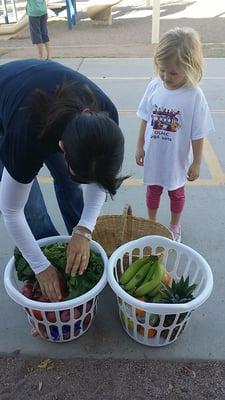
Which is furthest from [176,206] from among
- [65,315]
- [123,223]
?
[65,315]

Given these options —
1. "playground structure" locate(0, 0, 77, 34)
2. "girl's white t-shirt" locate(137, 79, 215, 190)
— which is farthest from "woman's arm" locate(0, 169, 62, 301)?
"playground structure" locate(0, 0, 77, 34)

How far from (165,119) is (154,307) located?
0.98m

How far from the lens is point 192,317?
1917 millimetres

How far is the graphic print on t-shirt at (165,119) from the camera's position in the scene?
2.03m

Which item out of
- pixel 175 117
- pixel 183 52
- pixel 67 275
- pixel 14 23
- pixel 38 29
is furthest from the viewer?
pixel 14 23

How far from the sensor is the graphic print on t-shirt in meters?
2.03

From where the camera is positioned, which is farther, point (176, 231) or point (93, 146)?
point (176, 231)

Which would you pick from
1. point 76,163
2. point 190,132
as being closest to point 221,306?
point 190,132

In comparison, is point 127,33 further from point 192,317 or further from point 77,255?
point 77,255

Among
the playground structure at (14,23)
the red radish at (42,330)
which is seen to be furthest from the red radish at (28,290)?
the playground structure at (14,23)

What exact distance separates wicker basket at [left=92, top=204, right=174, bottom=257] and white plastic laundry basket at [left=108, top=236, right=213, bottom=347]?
0.19 metres

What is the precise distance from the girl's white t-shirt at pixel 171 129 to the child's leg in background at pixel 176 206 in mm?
79

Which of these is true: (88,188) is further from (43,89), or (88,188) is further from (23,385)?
(23,385)

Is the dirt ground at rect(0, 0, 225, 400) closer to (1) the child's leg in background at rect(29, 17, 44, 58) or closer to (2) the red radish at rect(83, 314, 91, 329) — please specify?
(2) the red radish at rect(83, 314, 91, 329)
